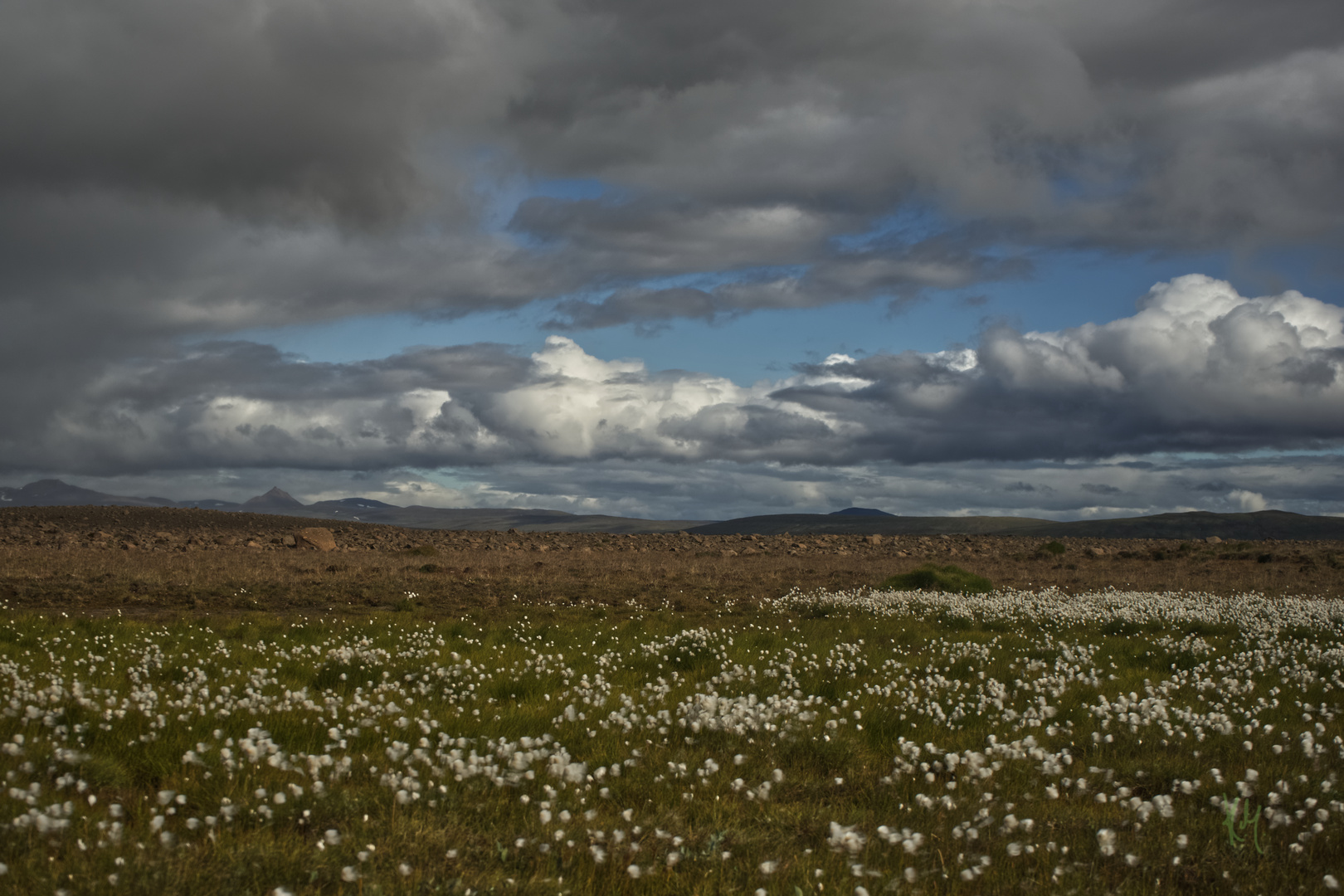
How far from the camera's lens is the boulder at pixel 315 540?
46156 mm

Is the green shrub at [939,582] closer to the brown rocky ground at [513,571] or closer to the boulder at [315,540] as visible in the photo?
the brown rocky ground at [513,571]

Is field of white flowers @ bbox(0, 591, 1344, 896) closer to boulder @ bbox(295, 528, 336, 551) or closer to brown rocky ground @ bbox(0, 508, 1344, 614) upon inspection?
brown rocky ground @ bbox(0, 508, 1344, 614)

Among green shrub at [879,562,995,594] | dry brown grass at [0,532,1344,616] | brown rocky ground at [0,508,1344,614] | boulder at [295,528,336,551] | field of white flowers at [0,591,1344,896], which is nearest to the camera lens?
field of white flowers at [0,591,1344,896]

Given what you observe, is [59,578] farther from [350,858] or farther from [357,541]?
[357,541]

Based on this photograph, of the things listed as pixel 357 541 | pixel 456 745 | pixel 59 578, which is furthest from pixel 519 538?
pixel 456 745

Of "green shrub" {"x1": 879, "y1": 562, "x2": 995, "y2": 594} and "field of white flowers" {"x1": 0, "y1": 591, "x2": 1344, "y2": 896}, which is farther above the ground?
"field of white flowers" {"x1": 0, "y1": 591, "x2": 1344, "y2": 896}

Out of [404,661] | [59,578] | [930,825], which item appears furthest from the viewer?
[59,578]

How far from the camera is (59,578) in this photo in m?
25.4

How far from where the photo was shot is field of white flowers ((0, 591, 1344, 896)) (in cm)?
518

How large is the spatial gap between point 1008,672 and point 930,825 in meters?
7.10

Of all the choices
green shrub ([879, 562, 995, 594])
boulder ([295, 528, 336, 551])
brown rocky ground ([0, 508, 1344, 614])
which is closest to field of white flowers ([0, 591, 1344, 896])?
brown rocky ground ([0, 508, 1344, 614])

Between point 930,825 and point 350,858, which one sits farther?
point 930,825

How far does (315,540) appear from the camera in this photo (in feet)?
155

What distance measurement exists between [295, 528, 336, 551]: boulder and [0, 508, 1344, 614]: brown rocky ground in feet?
3.38
